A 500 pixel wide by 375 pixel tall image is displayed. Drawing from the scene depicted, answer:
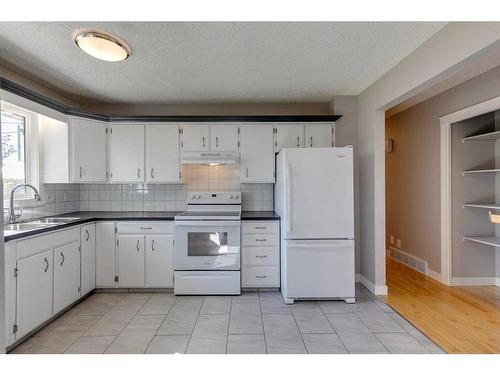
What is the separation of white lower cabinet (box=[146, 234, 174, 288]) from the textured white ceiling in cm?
175

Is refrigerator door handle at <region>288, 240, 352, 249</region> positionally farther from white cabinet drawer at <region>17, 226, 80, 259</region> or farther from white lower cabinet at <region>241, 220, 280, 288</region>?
white cabinet drawer at <region>17, 226, 80, 259</region>

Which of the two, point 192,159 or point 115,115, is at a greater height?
point 115,115

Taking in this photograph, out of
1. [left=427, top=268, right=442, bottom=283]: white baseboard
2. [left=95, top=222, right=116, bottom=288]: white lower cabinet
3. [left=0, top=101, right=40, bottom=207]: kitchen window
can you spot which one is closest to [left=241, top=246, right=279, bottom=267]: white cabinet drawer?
[left=95, top=222, right=116, bottom=288]: white lower cabinet

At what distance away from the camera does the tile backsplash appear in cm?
381

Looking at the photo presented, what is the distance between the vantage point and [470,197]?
135 inches

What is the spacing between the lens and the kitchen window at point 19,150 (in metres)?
2.80

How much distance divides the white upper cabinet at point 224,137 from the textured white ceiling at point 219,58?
0.38 metres

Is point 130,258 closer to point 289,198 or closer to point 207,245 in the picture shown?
point 207,245

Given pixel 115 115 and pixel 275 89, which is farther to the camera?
pixel 115 115
